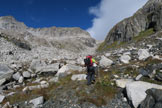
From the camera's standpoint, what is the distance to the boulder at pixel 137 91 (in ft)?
16.5

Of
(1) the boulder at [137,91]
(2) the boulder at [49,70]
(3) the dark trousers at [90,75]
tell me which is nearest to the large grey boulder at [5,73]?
(2) the boulder at [49,70]

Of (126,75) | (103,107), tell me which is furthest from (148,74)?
(103,107)

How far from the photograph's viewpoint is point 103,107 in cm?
577

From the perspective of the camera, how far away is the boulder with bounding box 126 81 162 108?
5.03m

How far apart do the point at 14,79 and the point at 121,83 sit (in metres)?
11.8

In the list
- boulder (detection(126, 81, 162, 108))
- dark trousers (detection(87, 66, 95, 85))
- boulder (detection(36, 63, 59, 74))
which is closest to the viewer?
boulder (detection(126, 81, 162, 108))

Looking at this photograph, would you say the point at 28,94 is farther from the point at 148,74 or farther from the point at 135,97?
the point at 148,74

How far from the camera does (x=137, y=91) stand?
5.34m

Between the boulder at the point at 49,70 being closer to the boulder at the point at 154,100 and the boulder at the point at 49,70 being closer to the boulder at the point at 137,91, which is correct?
the boulder at the point at 137,91

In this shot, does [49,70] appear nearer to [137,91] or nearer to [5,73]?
[5,73]

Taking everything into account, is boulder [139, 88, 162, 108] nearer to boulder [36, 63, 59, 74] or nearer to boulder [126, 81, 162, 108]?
boulder [126, 81, 162, 108]

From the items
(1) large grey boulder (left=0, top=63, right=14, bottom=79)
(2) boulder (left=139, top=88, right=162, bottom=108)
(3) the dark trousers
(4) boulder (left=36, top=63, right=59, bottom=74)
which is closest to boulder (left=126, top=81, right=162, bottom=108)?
(2) boulder (left=139, top=88, right=162, bottom=108)

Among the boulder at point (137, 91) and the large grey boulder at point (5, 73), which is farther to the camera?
the large grey boulder at point (5, 73)

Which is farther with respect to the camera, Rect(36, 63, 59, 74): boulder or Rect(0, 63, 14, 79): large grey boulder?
Rect(36, 63, 59, 74): boulder
